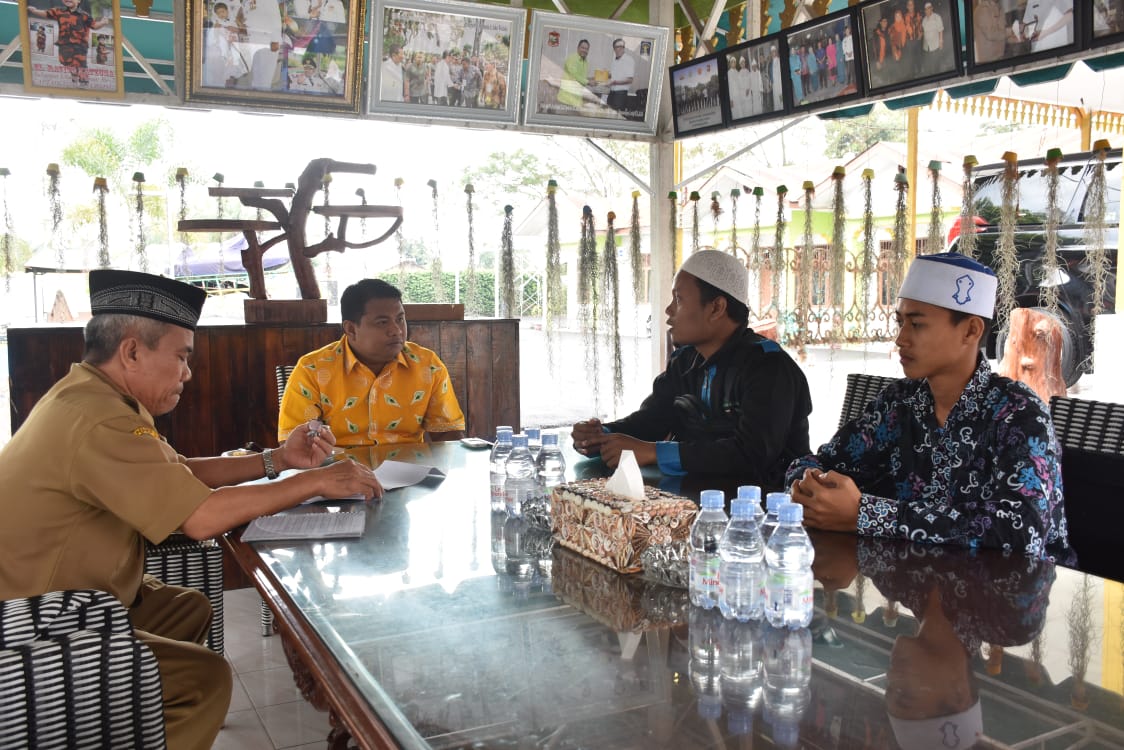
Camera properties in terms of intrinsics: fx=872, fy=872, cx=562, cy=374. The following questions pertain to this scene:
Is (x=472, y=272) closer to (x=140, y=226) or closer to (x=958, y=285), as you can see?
(x=140, y=226)

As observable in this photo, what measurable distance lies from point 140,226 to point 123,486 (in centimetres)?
354

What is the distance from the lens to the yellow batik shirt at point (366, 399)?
3320mm

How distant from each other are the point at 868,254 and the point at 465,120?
8.05ft

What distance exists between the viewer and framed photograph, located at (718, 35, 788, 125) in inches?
183

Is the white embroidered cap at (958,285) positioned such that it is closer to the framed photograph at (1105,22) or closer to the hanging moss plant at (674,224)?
the framed photograph at (1105,22)

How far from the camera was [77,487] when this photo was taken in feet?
5.97

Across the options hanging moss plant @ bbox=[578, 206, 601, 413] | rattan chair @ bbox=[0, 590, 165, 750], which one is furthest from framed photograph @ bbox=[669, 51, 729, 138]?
rattan chair @ bbox=[0, 590, 165, 750]

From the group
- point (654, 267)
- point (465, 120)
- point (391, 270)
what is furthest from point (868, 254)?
point (391, 270)

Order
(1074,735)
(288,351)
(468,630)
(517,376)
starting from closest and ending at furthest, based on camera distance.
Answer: (1074,735)
(468,630)
(288,351)
(517,376)

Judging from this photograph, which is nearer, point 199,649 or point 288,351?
point 199,649

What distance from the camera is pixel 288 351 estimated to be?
4.57 meters

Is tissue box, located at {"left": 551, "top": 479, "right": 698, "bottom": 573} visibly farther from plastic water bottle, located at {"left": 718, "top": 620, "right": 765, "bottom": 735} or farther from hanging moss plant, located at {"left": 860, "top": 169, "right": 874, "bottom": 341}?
hanging moss plant, located at {"left": 860, "top": 169, "right": 874, "bottom": 341}

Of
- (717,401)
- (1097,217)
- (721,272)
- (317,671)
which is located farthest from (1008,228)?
(317,671)

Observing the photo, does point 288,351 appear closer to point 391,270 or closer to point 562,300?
point 391,270
